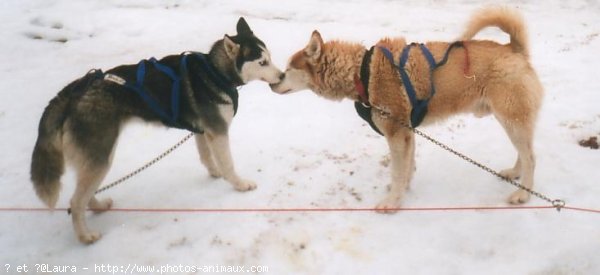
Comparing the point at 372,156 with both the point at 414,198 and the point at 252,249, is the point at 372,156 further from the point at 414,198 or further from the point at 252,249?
the point at 252,249

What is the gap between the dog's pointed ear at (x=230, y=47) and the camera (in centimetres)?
415

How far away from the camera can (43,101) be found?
22.0ft

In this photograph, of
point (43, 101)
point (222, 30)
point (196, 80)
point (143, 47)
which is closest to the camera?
point (196, 80)

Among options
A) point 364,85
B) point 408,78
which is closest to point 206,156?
point 364,85

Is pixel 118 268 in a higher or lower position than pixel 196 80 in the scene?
lower

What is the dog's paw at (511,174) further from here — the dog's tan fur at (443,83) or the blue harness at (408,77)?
the blue harness at (408,77)

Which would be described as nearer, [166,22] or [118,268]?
[118,268]

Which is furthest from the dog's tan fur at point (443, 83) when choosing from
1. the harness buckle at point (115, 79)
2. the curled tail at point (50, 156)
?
the curled tail at point (50, 156)

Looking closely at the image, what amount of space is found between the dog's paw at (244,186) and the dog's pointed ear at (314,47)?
57.4 inches

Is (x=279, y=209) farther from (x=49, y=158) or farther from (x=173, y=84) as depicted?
(x=49, y=158)

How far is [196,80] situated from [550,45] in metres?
6.73

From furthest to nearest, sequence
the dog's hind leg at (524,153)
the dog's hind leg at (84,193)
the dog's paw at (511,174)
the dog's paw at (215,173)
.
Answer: the dog's paw at (215,173) < the dog's paw at (511,174) < the dog's hind leg at (524,153) < the dog's hind leg at (84,193)

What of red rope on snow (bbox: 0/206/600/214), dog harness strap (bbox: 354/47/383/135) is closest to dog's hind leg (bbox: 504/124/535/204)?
red rope on snow (bbox: 0/206/600/214)

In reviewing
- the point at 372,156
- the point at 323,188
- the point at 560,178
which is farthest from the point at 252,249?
the point at 560,178
